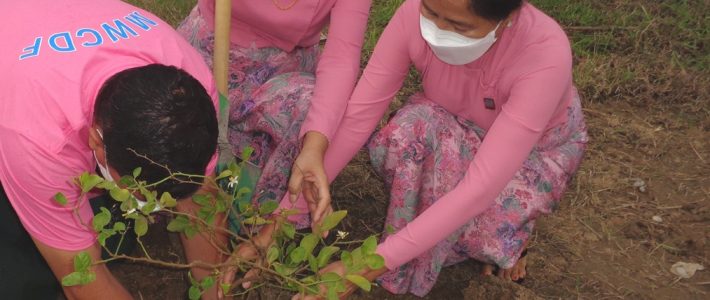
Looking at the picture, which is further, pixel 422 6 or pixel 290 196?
pixel 290 196

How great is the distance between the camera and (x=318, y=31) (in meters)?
2.36

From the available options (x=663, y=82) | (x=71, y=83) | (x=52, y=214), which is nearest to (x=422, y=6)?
(x=71, y=83)

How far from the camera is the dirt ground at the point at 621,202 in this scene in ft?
7.67

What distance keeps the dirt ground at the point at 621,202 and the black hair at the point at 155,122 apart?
886 mm

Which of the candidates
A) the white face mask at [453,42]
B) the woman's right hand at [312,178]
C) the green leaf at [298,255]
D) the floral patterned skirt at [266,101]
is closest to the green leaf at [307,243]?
the green leaf at [298,255]

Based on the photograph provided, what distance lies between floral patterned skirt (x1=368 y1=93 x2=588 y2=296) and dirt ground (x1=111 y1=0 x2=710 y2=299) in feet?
0.48

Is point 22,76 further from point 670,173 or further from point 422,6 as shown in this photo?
point 670,173

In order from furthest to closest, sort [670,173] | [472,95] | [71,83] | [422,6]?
[670,173] → [472,95] → [422,6] → [71,83]

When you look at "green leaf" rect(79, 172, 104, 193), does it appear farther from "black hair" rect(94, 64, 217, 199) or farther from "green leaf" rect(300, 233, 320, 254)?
"green leaf" rect(300, 233, 320, 254)

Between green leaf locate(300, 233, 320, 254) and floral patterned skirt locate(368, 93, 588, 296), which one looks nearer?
green leaf locate(300, 233, 320, 254)

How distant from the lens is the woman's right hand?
1805 millimetres

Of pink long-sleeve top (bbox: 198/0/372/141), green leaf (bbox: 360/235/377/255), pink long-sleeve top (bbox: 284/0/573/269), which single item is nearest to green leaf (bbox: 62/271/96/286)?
green leaf (bbox: 360/235/377/255)

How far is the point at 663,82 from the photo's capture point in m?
3.31

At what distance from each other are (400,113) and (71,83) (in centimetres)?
94
